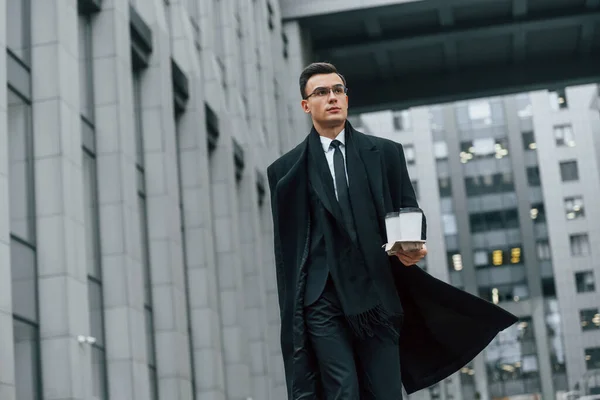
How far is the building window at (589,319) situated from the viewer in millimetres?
84375

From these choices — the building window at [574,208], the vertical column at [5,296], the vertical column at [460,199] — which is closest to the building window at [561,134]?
the building window at [574,208]

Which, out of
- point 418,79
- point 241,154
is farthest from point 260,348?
point 418,79

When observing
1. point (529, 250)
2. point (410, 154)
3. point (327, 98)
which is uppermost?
point (410, 154)

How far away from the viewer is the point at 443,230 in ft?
278

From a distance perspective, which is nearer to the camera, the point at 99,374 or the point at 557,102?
the point at 99,374

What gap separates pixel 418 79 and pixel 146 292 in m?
33.9

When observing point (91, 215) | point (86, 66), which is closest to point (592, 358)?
point (86, 66)

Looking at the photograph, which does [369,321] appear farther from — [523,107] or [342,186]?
[523,107]

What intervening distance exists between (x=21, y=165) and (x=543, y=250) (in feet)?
Result: 233

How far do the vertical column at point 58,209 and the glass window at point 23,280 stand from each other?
0.16 metres

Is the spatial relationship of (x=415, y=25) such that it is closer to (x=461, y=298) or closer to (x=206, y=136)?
(x=206, y=136)

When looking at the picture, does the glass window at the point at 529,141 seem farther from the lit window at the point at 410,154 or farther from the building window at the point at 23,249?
the building window at the point at 23,249

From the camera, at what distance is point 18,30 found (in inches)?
751

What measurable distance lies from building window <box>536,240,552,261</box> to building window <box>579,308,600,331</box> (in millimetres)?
4460
